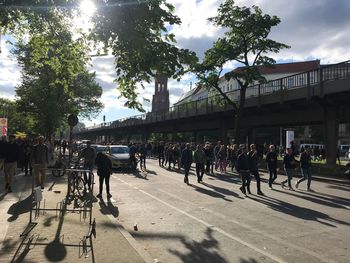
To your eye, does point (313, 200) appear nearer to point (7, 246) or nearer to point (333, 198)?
point (333, 198)

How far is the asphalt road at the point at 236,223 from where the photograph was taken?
291 inches

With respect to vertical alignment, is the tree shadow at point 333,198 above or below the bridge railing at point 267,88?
below

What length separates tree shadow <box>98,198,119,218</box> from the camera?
432 inches

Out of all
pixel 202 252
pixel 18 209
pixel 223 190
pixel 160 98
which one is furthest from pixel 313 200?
pixel 160 98

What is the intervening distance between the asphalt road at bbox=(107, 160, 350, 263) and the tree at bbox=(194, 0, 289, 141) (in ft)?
57.4

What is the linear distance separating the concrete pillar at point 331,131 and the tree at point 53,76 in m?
14.5

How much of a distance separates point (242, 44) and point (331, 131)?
10060 millimetres

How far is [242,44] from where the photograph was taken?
33750mm

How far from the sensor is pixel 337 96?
25250 mm

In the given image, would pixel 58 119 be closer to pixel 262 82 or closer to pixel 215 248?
pixel 262 82

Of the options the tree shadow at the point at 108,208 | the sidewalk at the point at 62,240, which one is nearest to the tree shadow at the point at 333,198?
the tree shadow at the point at 108,208

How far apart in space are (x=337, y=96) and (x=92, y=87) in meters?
36.4

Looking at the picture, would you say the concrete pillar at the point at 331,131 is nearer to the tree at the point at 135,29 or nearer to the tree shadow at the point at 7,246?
the tree at the point at 135,29

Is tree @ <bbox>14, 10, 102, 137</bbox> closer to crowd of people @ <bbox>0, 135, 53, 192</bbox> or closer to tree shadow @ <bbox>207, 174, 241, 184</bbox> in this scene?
crowd of people @ <bbox>0, 135, 53, 192</bbox>
